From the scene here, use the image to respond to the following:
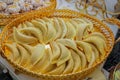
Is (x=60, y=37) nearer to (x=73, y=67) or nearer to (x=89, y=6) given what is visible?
(x=73, y=67)

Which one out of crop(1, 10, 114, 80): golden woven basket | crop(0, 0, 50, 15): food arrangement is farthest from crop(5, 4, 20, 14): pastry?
crop(1, 10, 114, 80): golden woven basket

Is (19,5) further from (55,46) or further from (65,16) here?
(55,46)

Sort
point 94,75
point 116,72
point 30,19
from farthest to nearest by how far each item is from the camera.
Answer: point 30,19 → point 94,75 → point 116,72

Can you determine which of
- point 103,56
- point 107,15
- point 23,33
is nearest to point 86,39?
point 103,56

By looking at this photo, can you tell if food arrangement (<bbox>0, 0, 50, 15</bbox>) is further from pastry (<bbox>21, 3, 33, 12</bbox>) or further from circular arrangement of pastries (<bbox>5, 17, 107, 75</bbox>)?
circular arrangement of pastries (<bbox>5, 17, 107, 75</bbox>)

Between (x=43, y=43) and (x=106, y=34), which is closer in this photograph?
(x=43, y=43)
